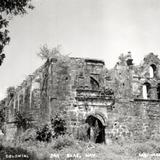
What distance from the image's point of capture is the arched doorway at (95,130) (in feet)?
67.3

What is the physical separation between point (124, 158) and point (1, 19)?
8.31 metres

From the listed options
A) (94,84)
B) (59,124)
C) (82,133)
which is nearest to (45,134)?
(59,124)

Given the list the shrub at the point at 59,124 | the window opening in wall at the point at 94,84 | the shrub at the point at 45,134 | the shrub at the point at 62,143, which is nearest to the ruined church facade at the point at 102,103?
the shrub at the point at 59,124

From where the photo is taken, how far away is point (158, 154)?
50.0ft

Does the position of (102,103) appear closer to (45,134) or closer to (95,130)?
(95,130)

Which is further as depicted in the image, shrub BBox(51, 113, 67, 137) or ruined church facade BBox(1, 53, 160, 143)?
ruined church facade BBox(1, 53, 160, 143)

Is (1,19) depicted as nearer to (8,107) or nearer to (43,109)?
(43,109)

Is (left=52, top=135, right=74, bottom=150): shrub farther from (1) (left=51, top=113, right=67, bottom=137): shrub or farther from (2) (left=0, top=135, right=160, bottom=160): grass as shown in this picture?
(1) (left=51, top=113, right=67, bottom=137): shrub

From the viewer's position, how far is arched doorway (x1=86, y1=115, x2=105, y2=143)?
67.3ft

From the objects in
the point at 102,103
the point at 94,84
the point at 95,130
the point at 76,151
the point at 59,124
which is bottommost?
the point at 76,151

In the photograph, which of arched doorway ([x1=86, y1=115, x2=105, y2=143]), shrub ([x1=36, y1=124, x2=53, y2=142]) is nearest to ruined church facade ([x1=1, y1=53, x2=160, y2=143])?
arched doorway ([x1=86, y1=115, x2=105, y2=143])

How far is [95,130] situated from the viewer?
20516 millimetres

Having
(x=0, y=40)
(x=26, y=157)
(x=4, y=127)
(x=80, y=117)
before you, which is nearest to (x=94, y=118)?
(x=80, y=117)

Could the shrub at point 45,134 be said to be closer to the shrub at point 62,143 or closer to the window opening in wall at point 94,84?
the shrub at point 62,143
